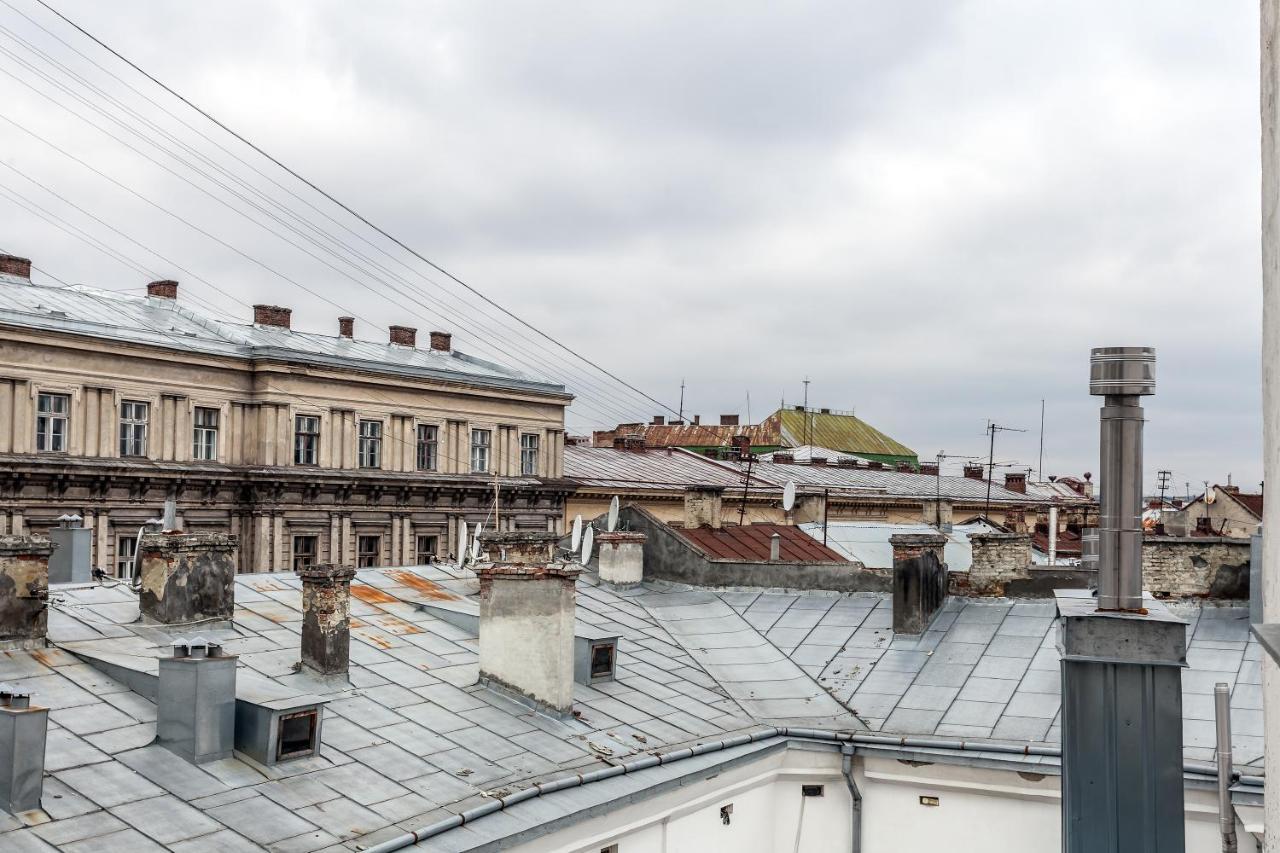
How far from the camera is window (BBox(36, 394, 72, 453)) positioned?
36719 mm

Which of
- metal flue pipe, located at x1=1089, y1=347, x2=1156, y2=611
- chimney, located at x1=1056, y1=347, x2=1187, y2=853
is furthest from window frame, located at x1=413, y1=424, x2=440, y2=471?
chimney, located at x1=1056, y1=347, x2=1187, y2=853

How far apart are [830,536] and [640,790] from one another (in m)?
22.9

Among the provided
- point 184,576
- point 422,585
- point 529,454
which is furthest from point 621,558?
point 529,454

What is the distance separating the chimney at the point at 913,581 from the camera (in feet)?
61.9

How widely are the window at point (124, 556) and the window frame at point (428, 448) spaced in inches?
440

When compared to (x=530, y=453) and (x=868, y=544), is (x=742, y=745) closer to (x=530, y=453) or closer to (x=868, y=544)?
(x=868, y=544)

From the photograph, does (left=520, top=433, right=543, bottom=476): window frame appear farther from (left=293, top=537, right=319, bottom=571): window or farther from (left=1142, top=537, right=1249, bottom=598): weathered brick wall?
(left=1142, top=537, right=1249, bottom=598): weathered brick wall

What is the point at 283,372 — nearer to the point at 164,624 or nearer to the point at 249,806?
the point at 164,624

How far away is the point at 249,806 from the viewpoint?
37.7 ft

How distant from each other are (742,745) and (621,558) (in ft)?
23.1

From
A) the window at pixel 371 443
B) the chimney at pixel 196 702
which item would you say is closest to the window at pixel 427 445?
the window at pixel 371 443

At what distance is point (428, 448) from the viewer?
47.8 meters

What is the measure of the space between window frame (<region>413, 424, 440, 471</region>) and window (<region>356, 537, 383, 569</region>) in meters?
3.21

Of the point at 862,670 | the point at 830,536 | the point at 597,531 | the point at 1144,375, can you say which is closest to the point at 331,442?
the point at 830,536
